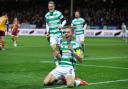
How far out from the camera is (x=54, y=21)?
62.4 feet

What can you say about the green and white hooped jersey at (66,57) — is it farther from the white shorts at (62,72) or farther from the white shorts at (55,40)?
the white shorts at (55,40)

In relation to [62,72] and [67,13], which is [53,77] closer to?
[62,72]

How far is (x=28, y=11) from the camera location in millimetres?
70062

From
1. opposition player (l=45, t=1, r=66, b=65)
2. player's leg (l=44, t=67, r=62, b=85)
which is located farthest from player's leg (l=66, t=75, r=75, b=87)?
opposition player (l=45, t=1, r=66, b=65)

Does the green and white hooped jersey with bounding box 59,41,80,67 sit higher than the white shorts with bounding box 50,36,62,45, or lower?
lower

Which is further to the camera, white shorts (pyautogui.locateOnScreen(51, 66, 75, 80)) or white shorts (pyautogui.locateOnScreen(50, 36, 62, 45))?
white shorts (pyautogui.locateOnScreen(50, 36, 62, 45))

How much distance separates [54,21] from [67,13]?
44.9 metres

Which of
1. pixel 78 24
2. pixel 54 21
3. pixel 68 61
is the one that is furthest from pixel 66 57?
pixel 78 24

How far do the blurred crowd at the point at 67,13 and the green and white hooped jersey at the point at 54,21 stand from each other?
3387cm

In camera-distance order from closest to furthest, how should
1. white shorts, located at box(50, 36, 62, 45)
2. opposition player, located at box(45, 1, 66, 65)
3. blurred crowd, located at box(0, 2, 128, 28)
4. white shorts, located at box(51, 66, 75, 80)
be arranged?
white shorts, located at box(51, 66, 75, 80) < white shorts, located at box(50, 36, 62, 45) < opposition player, located at box(45, 1, 66, 65) < blurred crowd, located at box(0, 2, 128, 28)

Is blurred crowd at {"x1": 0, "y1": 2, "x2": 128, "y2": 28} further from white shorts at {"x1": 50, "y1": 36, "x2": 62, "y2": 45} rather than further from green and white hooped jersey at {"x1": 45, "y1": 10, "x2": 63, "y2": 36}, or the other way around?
white shorts at {"x1": 50, "y1": 36, "x2": 62, "y2": 45}

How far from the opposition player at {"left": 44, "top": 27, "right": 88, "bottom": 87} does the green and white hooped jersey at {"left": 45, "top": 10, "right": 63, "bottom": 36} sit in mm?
5206

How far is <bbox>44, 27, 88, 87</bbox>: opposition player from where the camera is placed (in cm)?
1327

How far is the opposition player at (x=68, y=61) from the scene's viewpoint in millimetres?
13273
